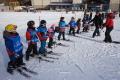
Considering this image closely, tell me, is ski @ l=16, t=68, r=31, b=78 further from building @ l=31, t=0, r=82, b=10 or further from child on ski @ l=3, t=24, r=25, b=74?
building @ l=31, t=0, r=82, b=10

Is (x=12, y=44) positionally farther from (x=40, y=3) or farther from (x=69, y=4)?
(x=40, y=3)

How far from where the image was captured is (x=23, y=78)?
23.2 feet

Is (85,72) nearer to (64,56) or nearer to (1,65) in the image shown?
(64,56)

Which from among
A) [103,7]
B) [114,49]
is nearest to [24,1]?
[103,7]

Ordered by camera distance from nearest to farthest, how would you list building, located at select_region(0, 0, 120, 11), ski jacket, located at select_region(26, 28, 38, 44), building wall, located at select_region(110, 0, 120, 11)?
1. ski jacket, located at select_region(26, 28, 38, 44)
2. building, located at select_region(0, 0, 120, 11)
3. building wall, located at select_region(110, 0, 120, 11)

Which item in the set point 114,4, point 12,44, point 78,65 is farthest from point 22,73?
point 114,4

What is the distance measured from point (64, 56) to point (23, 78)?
2.97m

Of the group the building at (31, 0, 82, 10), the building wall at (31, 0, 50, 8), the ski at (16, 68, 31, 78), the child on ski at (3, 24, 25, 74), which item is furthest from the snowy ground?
the building wall at (31, 0, 50, 8)

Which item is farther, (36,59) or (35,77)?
(36,59)

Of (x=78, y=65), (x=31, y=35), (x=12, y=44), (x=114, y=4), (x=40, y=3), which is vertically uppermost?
(x=40, y=3)

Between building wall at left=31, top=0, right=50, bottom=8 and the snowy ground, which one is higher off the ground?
building wall at left=31, top=0, right=50, bottom=8

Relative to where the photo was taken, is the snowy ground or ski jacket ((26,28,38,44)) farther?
ski jacket ((26,28,38,44))

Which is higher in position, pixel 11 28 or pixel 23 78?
pixel 11 28

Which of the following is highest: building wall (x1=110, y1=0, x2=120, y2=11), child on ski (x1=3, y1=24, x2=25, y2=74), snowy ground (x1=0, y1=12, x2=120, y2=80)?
building wall (x1=110, y1=0, x2=120, y2=11)
